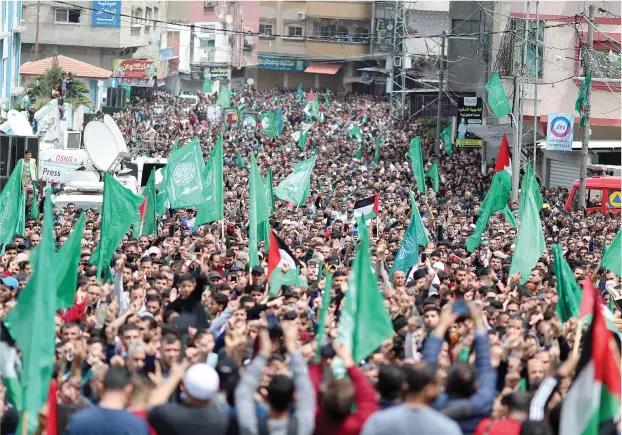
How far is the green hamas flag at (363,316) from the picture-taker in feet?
30.3

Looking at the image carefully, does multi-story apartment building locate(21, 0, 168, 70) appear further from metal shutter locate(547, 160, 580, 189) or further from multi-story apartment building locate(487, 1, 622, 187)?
metal shutter locate(547, 160, 580, 189)

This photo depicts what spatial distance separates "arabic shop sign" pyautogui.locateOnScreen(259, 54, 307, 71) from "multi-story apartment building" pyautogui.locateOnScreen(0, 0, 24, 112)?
203 ft

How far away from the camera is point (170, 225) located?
2283 centimetres

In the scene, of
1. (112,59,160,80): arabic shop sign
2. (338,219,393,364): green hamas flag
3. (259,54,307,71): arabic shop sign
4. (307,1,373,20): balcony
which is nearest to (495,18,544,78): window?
(112,59,160,80): arabic shop sign

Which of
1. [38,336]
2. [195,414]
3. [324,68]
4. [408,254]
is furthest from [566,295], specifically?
[324,68]

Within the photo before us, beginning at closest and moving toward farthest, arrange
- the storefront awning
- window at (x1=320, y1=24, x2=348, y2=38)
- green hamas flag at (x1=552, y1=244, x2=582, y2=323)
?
green hamas flag at (x1=552, y1=244, x2=582, y2=323)
the storefront awning
window at (x1=320, y1=24, x2=348, y2=38)

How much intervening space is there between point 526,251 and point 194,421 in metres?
9.80

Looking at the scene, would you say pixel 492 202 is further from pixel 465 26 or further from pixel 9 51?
pixel 465 26

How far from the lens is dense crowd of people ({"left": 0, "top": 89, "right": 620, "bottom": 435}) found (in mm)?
7219

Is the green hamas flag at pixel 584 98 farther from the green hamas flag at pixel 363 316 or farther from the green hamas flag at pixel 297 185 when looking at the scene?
the green hamas flag at pixel 363 316

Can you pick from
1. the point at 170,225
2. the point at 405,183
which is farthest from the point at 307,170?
the point at 405,183

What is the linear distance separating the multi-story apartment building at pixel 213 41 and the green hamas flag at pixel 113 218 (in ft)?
231

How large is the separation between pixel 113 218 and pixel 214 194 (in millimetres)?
3088

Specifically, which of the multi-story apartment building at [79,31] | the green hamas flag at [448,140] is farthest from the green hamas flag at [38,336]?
the multi-story apartment building at [79,31]
